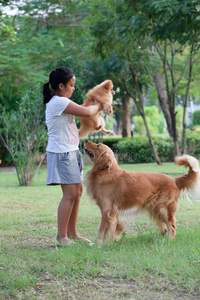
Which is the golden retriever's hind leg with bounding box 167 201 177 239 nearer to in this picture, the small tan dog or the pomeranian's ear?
the small tan dog

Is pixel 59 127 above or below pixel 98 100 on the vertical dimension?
below

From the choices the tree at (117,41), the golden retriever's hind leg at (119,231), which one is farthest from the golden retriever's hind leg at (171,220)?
the tree at (117,41)

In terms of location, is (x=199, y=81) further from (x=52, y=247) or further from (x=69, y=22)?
(x=52, y=247)

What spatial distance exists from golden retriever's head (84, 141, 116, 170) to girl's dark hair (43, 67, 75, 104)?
748 millimetres

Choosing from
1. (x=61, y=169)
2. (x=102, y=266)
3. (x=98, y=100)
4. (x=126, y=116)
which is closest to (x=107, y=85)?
(x=98, y=100)

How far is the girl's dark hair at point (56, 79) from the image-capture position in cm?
424

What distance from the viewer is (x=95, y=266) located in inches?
137

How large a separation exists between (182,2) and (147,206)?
4745 millimetres

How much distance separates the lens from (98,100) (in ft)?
13.5

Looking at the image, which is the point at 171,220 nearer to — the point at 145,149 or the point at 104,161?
the point at 104,161

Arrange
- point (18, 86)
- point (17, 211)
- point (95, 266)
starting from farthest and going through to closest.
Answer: point (18, 86) → point (17, 211) → point (95, 266)

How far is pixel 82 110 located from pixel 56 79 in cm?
55

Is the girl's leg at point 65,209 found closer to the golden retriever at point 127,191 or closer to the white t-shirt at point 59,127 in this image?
the golden retriever at point 127,191

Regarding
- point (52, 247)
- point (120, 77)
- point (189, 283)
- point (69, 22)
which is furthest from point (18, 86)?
point (189, 283)
